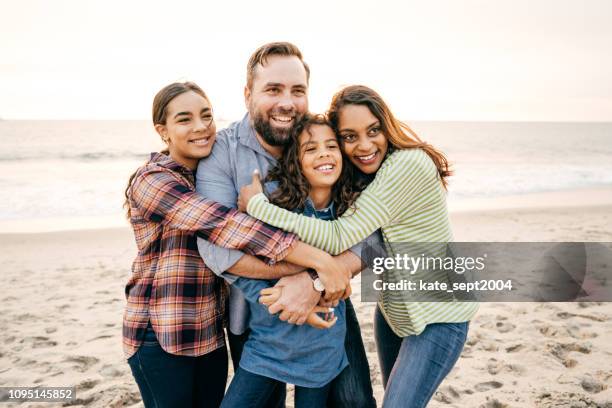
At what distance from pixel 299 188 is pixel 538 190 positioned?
15.7 m

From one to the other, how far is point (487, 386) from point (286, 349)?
2.53m

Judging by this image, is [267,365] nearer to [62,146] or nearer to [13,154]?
[13,154]

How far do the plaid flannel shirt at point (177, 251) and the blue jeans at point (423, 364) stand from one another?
87 cm

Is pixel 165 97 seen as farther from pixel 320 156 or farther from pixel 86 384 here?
pixel 86 384

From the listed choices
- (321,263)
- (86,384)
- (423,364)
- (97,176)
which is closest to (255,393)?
(321,263)

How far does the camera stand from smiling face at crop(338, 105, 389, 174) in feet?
8.36

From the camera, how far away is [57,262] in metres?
7.57

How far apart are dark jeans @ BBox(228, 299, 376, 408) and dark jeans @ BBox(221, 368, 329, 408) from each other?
0.18 meters

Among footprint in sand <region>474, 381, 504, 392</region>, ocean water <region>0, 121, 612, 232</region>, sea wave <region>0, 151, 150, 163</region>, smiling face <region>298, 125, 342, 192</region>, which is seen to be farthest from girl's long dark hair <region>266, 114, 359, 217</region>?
sea wave <region>0, 151, 150, 163</region>

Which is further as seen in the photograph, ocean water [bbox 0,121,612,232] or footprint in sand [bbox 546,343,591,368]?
ocean water [bbox 0,121,612,232]

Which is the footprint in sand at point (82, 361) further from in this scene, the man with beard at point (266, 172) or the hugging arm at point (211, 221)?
the hugging arm at point (211, 221)

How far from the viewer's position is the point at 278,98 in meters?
2.90

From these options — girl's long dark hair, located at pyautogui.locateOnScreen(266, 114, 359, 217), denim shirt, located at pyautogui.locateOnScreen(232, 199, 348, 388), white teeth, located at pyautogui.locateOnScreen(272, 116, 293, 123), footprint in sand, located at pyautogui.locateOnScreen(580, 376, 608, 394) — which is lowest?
footprint in sand, located at pyautogui.locateOnScreen(580, 376, 608, 394)

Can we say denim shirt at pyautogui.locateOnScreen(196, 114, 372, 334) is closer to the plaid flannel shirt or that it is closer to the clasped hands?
the plaid flannel shirt
